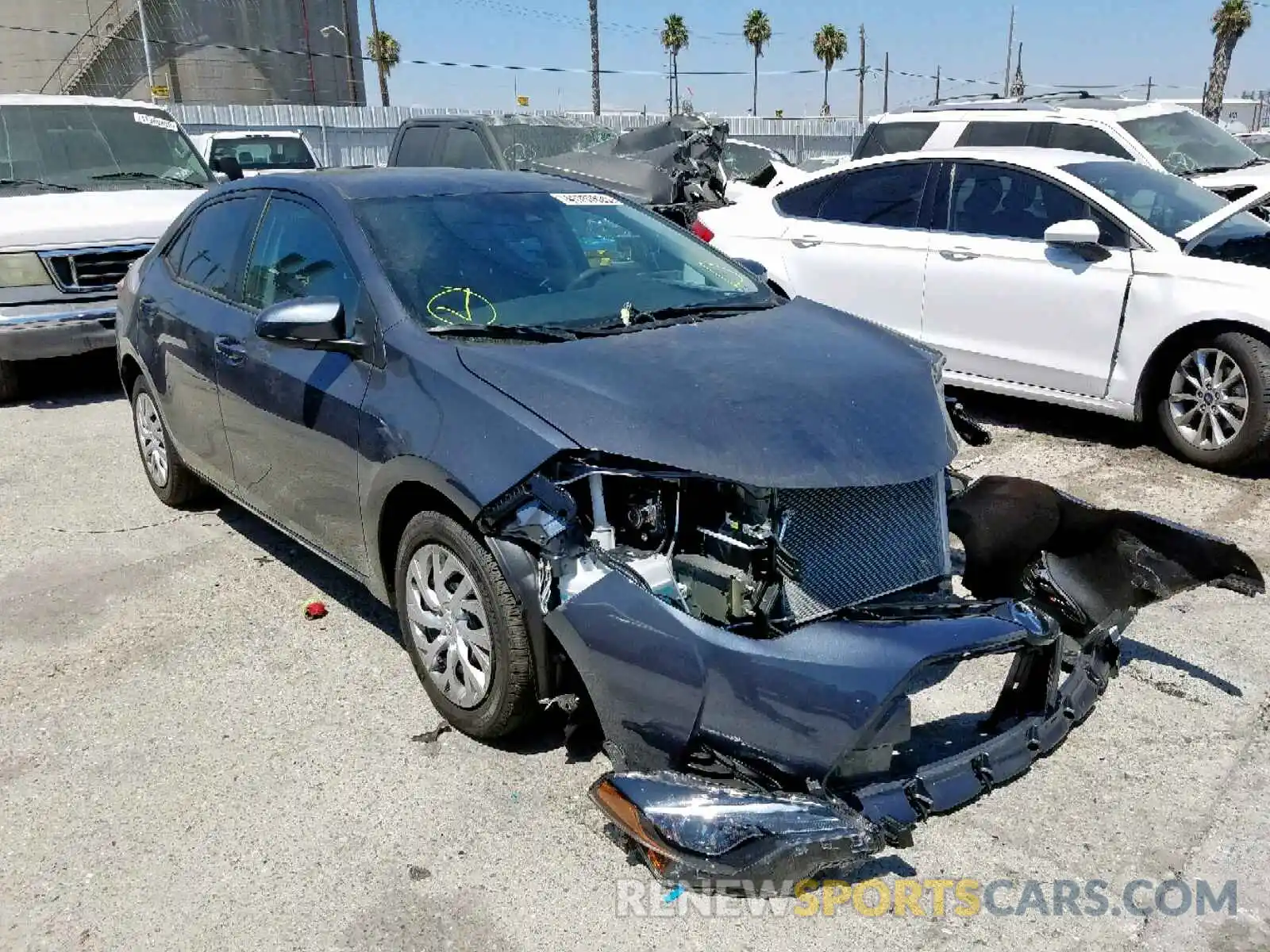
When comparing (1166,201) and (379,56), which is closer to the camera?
(1166,201)

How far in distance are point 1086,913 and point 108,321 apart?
24.7 ft

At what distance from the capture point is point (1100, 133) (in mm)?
10125

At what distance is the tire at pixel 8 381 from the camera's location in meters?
8.11

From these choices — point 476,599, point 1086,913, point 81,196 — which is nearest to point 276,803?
point 476,599

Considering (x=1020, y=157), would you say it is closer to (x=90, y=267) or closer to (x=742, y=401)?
(x=742, y=401)

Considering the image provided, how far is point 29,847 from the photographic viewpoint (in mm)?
3080

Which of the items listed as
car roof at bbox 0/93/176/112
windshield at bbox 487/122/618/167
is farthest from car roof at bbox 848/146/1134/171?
car roof at bbox 0/93/176/112

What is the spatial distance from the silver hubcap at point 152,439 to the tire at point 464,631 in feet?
8.58

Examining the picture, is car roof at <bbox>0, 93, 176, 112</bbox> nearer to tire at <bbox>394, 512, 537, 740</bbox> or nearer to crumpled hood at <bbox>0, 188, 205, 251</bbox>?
crumpled hood at <bbox>0, 188, 205, 251</bbox>

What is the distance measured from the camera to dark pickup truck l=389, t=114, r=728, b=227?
1138 cm

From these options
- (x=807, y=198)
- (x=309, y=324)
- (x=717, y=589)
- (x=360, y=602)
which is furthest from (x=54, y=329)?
(x=717, y=589)

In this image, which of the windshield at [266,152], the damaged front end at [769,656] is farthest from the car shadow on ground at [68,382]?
the damaged front end at [769,656]

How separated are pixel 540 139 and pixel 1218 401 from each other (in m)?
8.41

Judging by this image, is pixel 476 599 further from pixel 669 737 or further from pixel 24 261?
pixel 24 261
